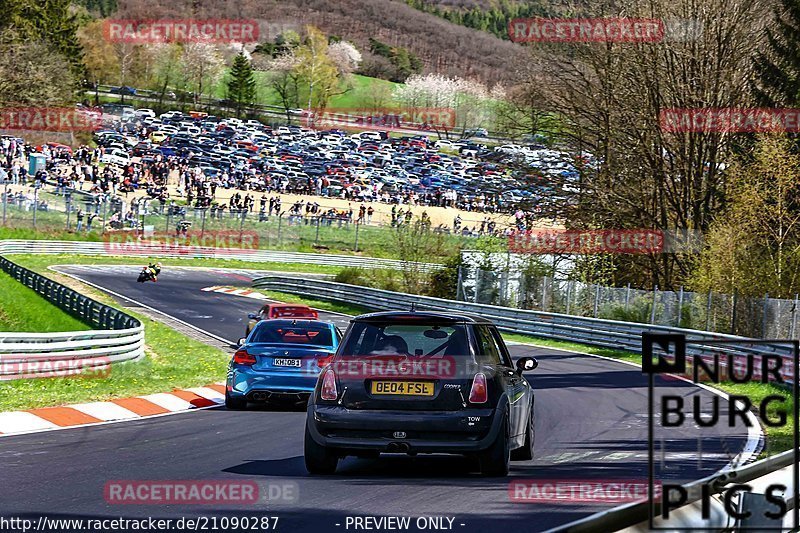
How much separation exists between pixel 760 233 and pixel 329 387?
2977cm

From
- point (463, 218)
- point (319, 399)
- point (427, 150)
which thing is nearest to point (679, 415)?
point (319, 399)

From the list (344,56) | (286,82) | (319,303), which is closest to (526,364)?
(319,303)

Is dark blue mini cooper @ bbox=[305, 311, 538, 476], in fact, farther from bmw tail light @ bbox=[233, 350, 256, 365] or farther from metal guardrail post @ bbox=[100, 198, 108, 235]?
metal guardrail post @ bbox=[100, 198, 108, 235]

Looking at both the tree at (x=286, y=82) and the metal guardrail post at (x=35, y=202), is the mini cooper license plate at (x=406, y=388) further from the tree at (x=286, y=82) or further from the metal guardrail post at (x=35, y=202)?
A: the tree at (x=286, y=82)

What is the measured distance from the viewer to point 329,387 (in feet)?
34.7

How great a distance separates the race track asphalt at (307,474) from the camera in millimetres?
8531

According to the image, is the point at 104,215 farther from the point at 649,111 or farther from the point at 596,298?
the point at 596,298

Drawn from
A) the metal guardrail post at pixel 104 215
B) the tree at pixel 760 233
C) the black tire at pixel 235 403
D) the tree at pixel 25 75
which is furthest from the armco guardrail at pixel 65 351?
the tree at pixel 25 75

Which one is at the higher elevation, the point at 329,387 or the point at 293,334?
the point at 329,387

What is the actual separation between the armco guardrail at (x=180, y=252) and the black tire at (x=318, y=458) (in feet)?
149

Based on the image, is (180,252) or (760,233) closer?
(760,233)

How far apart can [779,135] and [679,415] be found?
3600 cm

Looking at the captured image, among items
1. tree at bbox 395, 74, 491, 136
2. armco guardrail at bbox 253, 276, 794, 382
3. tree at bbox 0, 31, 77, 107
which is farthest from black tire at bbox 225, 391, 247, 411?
tree at bbox 395, 74, 491, 136

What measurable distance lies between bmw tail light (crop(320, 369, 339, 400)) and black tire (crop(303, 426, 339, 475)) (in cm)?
38
